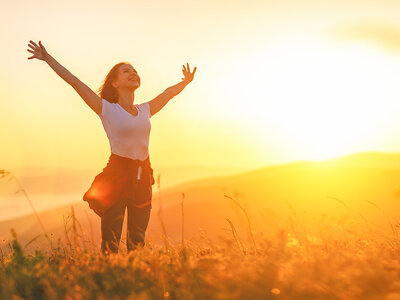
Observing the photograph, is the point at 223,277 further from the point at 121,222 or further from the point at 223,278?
the point at 121,222

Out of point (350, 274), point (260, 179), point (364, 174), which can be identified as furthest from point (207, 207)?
point (350, 274)

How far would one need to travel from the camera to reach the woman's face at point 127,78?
21.2 ft

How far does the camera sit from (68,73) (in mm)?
5980

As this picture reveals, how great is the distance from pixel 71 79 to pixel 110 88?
0.72 meters

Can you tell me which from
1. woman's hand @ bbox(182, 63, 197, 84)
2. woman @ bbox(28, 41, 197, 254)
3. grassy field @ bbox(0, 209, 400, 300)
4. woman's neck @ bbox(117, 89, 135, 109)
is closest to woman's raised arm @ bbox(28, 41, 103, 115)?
woman @ bbox(28, 41, 197, 254)

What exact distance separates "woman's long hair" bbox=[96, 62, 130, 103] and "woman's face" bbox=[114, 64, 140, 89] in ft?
0.25

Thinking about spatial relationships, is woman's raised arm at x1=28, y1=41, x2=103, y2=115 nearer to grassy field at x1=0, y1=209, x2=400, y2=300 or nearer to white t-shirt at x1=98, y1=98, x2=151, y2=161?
white t-shirt at x1=98, y1=98, x2=151, y2=161

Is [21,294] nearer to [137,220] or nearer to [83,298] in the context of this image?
[83,298]

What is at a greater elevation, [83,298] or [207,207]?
[83,298]

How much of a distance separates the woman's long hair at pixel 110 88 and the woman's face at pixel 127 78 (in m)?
0.08

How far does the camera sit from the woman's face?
21.2ft

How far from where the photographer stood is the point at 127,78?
6.48 metres

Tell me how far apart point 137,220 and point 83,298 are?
8.23 feet

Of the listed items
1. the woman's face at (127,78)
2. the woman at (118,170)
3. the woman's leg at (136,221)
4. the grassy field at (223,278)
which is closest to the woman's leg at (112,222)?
the woman at (118,170)
